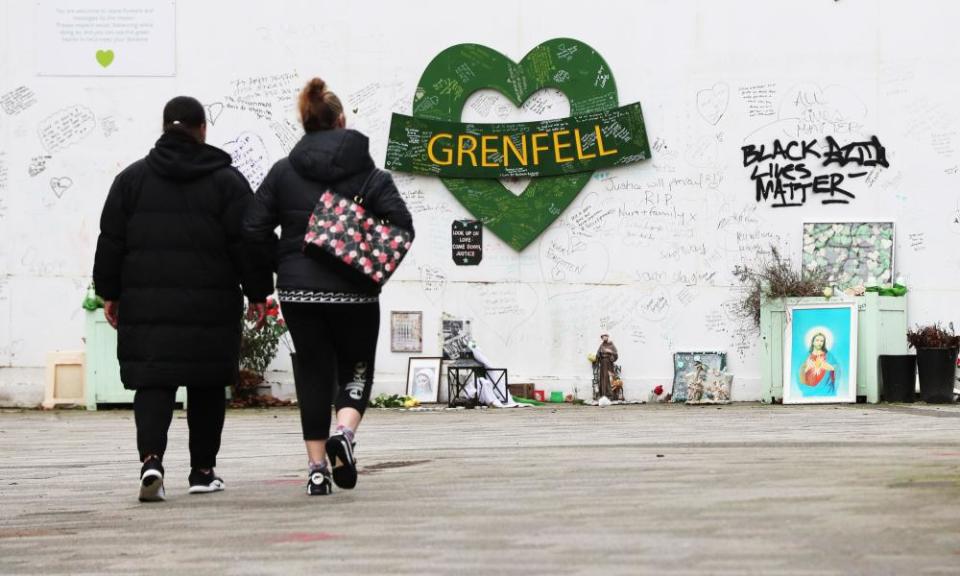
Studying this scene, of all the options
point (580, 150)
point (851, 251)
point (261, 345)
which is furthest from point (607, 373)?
point (261, 345)

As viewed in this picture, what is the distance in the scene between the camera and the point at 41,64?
18.8 m

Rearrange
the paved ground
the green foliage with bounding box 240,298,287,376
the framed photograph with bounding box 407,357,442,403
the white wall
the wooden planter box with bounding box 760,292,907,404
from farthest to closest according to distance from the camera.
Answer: the framed photograph with bounding box 407,357,442,403 < the white wall < the green foliage with bounding box 240,298,287,376 < the wooden planter box with bounding box 760,292,907,404 < the paved ground

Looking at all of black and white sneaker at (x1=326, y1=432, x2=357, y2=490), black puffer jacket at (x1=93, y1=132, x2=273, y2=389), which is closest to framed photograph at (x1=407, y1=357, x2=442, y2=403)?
black puffer jacket at (x1=93, y1=132, x2=273, y2=389)

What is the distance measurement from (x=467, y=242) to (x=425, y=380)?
155cm

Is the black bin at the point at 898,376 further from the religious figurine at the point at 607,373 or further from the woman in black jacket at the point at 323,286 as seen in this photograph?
the woman in black jacket at the point at 323,286

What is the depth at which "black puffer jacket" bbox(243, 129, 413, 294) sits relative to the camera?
721cm

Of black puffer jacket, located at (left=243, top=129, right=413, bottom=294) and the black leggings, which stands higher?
black puffer jacket, located at (left=243, top=129, right=413, bottom=294)

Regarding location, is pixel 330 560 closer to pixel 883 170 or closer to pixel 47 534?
pixel 47 534

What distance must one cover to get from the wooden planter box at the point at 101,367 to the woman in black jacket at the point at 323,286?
35.7 feet

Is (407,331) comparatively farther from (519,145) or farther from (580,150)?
(580,150)

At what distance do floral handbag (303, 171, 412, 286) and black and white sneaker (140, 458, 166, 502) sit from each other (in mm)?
1128

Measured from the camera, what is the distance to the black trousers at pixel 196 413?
745 centimetres

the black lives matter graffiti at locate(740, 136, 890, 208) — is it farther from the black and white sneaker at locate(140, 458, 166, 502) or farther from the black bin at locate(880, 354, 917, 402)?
the black and white sneaker at locate(140, 458, 166, 502)

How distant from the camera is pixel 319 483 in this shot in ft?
23.9
